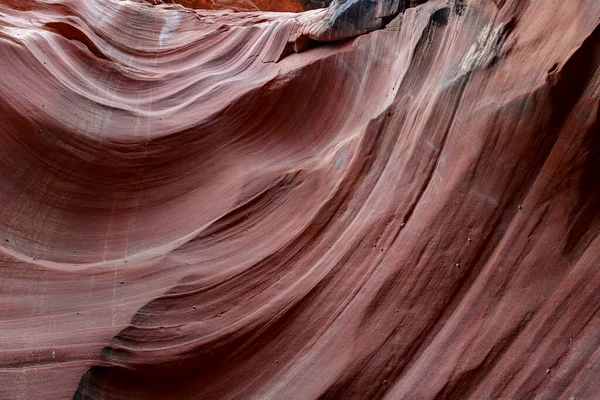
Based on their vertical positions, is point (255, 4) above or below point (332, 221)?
above

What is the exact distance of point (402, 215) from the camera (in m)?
2.74

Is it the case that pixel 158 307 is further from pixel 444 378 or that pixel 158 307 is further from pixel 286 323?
pixel 444 378

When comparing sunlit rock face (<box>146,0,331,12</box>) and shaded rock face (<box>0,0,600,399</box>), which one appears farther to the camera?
sunlit rock face (<box>146,0,331,12</box>)

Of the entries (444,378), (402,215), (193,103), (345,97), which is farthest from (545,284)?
(193,103)

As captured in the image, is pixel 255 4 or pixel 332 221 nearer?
pixel 332 221

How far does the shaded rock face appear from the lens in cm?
226

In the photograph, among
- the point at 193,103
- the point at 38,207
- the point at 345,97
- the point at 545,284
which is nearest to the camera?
the point at 545,284

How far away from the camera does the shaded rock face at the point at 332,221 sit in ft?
7.40

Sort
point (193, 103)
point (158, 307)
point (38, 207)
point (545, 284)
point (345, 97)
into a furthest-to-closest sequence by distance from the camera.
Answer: point (193, 103) → point (345, 97) → point (38, 207) → point (158, 307) → point (545, 284)

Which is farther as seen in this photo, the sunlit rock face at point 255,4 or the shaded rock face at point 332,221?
the sunlit rock face at point 255,4

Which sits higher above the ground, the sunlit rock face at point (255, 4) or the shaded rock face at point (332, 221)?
the sunlit rock face at point (255, 4)

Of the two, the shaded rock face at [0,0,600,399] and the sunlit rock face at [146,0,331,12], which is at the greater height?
the sunlit rock face at [146,0,331,12]

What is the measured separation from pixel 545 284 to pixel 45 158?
3.16 meters

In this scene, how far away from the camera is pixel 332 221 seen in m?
3.07
